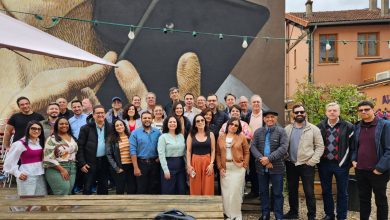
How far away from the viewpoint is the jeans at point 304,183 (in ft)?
18.3

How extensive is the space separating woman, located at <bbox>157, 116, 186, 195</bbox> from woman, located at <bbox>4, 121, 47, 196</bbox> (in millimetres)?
1592

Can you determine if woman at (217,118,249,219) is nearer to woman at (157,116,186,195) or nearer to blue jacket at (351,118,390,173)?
woman at (157,116,186,195)

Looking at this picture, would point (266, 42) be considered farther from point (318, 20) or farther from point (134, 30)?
point (318, 20)

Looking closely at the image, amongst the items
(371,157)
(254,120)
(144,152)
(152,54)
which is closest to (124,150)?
(144,152)

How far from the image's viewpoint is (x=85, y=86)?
9305 millimetres

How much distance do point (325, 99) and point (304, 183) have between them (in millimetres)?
3106

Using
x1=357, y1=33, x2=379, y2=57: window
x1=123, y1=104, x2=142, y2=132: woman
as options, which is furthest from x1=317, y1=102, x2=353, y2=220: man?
x1=357, y1=33, x2=379, y2=57: window

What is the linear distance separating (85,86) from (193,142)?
4.74 m

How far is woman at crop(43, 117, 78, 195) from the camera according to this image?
4762 millimetres

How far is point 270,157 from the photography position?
5406 millimetres

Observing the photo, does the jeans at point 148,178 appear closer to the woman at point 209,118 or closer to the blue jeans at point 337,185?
the woman at point 209,118

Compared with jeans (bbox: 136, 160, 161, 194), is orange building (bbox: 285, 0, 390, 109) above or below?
above

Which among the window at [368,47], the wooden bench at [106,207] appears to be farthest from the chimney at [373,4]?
the wooden bench at [106,207]

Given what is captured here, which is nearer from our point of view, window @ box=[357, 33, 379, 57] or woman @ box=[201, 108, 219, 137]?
woman @ box=[201, 108, 219, 137]
